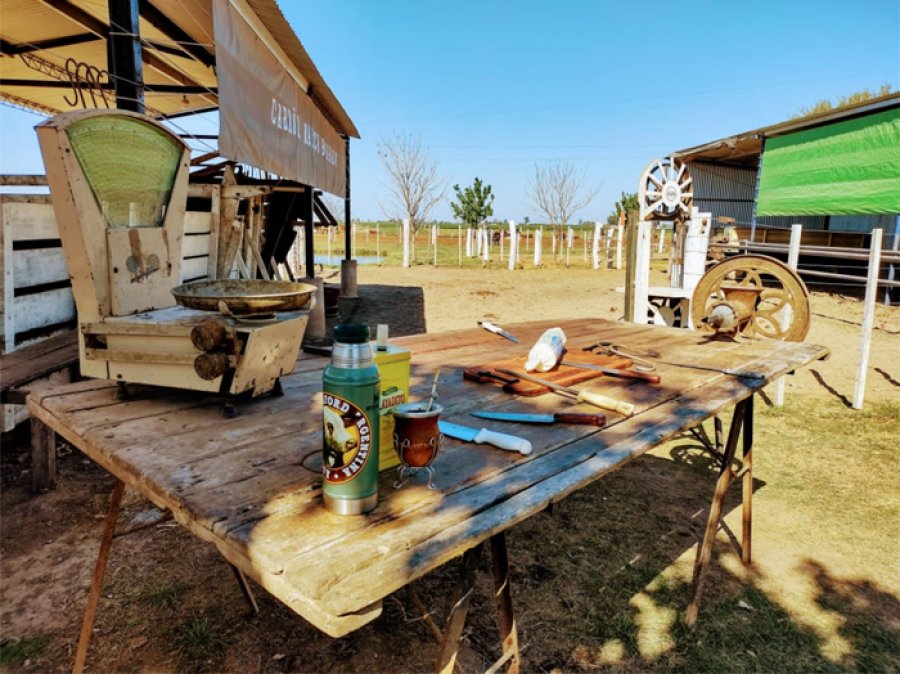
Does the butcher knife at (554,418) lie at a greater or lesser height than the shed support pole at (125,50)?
lesser

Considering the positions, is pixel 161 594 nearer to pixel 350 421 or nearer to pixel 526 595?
pixel 526 595

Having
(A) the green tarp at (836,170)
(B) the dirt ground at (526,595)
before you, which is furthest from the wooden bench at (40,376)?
(A) the green tarp at (836,170)

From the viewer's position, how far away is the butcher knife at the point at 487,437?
62.6 inches

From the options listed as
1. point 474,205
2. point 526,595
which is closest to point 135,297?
point 526,595

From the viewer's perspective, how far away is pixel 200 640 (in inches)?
97.7

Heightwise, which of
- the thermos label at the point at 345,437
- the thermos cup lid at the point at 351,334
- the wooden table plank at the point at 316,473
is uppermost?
the thermos cup lid at the point at 351,334

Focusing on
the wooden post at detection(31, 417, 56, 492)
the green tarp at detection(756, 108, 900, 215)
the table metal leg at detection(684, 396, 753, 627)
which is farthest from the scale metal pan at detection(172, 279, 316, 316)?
the green tarp at detection(756, 108, 900, 215)

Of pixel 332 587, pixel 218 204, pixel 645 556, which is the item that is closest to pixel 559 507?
pixel 645 556

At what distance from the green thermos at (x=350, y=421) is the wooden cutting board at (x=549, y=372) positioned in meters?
1.08

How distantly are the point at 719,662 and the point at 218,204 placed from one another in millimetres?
5936

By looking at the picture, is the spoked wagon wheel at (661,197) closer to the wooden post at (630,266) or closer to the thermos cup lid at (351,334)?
the wooden post at (630,266)

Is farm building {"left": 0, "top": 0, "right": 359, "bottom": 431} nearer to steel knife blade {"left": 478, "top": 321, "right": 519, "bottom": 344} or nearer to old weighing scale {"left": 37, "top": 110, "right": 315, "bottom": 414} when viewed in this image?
old weighing scale {"left": 37, "top": 110, "right": 315, "bottom": 414}

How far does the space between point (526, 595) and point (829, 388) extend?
5.56 meters

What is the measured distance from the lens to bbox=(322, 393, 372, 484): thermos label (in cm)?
115
